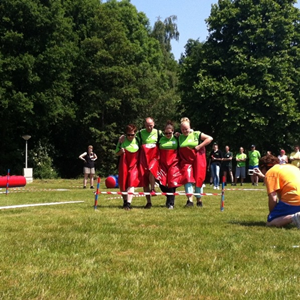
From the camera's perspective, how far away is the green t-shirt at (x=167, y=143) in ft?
32.8

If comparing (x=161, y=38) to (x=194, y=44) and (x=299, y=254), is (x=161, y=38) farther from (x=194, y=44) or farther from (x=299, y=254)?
(x=299, y=254)

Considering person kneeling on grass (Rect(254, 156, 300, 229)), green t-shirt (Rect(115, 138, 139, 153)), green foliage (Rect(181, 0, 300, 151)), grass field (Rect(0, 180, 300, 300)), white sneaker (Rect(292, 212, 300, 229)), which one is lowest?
grass field (Rect(0, 180, 300, 300))

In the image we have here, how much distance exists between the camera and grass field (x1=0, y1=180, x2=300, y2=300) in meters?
3.71

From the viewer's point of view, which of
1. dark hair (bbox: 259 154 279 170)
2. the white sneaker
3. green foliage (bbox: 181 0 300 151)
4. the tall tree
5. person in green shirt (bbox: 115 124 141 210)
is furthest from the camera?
the tall tree

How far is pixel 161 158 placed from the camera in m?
10.1

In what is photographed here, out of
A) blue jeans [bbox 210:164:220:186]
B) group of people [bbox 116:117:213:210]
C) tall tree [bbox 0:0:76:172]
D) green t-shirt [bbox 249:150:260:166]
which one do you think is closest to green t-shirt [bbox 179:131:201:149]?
group of people [bbox 116:117:213:210]

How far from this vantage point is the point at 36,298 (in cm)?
348

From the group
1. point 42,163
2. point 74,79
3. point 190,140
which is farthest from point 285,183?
point 74,79

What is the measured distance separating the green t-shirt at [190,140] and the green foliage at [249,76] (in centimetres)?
1823

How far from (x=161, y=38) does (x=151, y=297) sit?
47.5m

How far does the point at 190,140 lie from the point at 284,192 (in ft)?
11.2

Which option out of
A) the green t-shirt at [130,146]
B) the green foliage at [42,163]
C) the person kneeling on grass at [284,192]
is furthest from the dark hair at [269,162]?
the green foliage at [42,163]

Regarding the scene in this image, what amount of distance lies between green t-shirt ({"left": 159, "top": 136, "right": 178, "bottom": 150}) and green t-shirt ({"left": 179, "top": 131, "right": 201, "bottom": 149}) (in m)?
0.13

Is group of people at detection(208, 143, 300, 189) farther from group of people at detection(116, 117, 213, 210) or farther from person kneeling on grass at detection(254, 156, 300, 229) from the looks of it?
person kneeling on grass at detection(254, 156, 300, 229)
